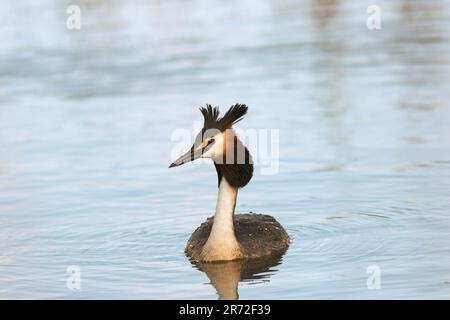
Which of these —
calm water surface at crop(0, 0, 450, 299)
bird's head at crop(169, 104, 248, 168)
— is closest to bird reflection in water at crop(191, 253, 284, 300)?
calm water surface at crop(0, 0, 450, 299)

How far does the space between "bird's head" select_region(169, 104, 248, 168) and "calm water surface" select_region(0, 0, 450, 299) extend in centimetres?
105

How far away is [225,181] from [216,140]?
0.41m

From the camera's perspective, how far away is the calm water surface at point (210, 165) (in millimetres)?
11438

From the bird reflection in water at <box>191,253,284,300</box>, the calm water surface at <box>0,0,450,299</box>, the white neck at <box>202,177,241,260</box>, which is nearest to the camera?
the bird reflection in water at <box>191,253,284,300</box>

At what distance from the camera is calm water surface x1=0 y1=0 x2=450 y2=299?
11438 millimetres

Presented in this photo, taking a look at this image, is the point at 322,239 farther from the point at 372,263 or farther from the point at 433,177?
the point at 433,177

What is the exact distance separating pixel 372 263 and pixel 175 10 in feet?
71.0

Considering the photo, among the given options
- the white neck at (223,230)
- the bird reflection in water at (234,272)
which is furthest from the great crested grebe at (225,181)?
the bird reflection in water at (234,272)

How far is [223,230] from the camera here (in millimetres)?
11828

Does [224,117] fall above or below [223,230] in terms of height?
above

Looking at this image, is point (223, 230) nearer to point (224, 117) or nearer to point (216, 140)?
point (216, 140)

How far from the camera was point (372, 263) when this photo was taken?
1135cm

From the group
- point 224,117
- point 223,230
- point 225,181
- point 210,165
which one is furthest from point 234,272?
point 210,165

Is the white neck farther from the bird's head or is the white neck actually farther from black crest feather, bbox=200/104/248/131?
black crest feather, bbox=200/104/248/131
